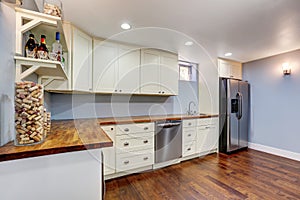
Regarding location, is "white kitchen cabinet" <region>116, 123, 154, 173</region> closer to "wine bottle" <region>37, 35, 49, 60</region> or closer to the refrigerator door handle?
"wine bottle" <region>37, 35, 49, 60</region>

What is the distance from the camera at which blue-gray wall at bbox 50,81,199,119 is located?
2.40 metres

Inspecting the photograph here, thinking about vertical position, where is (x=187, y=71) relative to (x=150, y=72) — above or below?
above

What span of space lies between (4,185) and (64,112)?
173 cm

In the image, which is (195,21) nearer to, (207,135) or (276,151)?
(207,135)

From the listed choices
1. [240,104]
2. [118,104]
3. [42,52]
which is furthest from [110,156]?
[240,104]

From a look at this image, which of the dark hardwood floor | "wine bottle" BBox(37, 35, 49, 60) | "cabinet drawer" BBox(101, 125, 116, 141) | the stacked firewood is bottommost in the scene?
the dark hardwood floor

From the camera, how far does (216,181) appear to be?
219cm

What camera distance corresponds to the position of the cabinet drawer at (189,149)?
288 centimetres

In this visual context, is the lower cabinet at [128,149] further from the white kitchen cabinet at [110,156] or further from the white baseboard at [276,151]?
the white baseboard at [276,151]

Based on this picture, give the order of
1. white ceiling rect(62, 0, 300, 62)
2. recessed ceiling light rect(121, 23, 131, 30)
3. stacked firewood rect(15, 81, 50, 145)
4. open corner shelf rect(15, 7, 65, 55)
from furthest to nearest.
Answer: recessed ceiling light rect(121, 23, 131, 30)
white ceiling rect(62, 0, 300, 62)
open corner shelf rect(15, 7, 65, 55)
stacked firewood rect(15, 81, 50, 145)

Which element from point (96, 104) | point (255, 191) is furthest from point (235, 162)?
point (96, 104)

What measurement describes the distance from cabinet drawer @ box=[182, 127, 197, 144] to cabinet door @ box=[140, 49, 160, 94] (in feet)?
2.94

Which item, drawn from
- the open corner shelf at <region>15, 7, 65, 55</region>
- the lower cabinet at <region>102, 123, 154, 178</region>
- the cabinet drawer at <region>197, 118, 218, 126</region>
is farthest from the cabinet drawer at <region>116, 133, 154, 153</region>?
the open corner shelf at <region>15, 7, 65, 55</region>

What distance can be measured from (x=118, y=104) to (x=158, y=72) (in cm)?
95
